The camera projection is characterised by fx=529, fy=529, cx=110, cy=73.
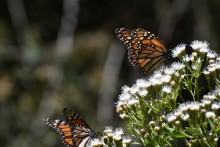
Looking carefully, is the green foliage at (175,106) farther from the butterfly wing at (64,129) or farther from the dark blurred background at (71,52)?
the dark blurred background at (71,52)

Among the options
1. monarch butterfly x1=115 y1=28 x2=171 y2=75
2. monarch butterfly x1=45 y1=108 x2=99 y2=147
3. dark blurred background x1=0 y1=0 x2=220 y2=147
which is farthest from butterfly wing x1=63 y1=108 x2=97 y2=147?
dark blurred background x1=0 y1=0 x2=220 y2=147

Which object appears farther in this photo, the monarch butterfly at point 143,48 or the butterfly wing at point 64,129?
the monarch butterfly at point 143,48

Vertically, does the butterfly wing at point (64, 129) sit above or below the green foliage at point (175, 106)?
above

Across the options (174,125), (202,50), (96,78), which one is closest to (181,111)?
(174,125)

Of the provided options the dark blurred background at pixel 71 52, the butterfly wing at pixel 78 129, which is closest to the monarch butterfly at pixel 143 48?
the butterfly wing at pixel 78 129

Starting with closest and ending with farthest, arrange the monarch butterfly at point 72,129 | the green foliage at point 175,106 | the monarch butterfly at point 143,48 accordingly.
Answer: the green foliage at point 175,106
the monarch butterfly at point 72,129
the monarch butterfly at point 143,48

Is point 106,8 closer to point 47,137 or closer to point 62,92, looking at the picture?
point 62,92
